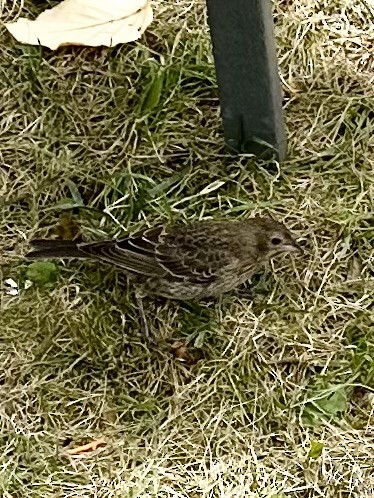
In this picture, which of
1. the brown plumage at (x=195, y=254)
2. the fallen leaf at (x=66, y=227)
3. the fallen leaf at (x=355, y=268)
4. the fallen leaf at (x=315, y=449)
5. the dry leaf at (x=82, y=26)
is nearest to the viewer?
the fallen leaf at (x=315, y=449)

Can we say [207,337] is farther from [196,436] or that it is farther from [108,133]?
[108,133]

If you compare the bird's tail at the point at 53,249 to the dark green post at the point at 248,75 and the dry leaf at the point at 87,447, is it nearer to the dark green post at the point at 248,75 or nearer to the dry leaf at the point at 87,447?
the dry leaf at the point at 87,447

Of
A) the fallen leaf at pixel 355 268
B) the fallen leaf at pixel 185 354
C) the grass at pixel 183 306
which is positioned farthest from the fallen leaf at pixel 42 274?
the fallen leaf at pixel 355 268

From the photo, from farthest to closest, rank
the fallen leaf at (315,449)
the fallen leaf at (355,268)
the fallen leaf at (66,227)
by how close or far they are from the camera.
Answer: the fallen leaf at (66,227) < the fallen leaf at (355,268) < the fallen leaf at (315,449)

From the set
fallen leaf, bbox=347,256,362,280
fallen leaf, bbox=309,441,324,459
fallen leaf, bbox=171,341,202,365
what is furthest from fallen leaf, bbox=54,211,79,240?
fallen leaf, bbox=309,441,324,459

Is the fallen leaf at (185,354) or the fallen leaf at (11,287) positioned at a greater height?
the fallen leaf at (11,287)

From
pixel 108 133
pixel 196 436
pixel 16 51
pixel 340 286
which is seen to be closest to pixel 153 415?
pixel 196 436

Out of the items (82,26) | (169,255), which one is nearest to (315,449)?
(169,255)
